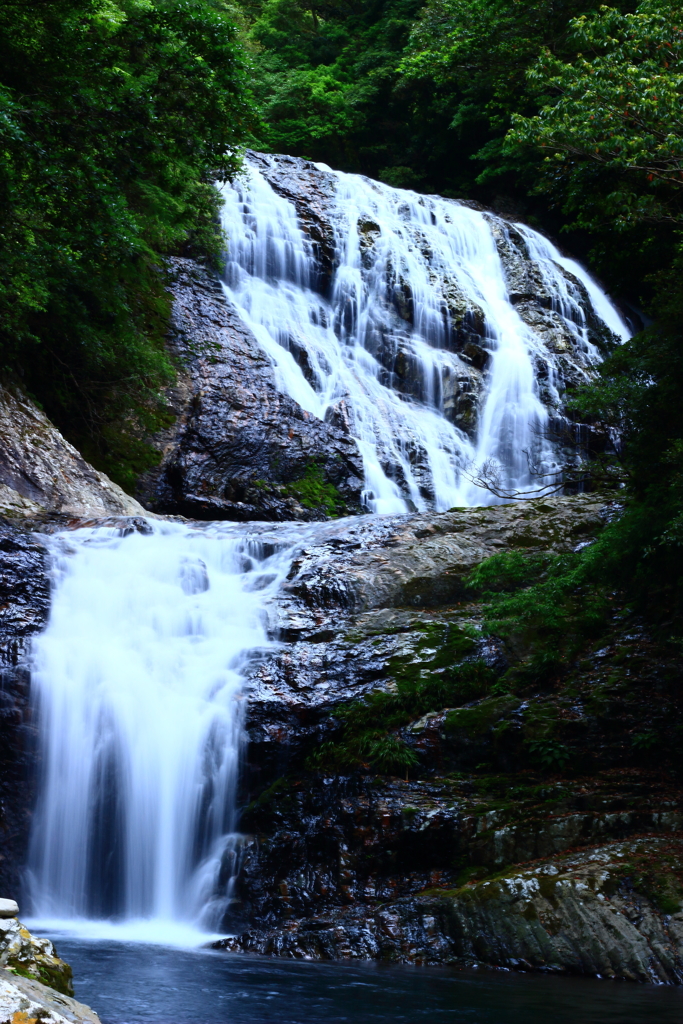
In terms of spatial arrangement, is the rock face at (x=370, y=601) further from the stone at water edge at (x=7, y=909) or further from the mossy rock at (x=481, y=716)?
the stone at water edge at (x=7, y=909)

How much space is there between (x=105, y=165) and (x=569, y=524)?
709 cm

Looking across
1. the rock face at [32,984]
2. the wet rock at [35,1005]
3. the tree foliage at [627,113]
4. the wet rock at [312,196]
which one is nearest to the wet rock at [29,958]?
the rock face at [32,984]

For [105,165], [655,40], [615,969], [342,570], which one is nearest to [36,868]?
[342,570]

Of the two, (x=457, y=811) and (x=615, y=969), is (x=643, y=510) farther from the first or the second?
(x=615, y=969)

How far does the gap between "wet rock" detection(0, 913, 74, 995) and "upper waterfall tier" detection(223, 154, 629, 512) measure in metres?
11.3

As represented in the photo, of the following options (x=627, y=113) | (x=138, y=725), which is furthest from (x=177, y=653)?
(x=627, y=113)

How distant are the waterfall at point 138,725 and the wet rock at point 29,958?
3.69 metres

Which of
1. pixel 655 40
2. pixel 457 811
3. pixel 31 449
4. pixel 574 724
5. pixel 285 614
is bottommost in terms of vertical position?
pixel 457 811

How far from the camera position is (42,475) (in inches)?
460

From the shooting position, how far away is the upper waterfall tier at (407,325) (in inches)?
653

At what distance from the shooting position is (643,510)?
8.32 m

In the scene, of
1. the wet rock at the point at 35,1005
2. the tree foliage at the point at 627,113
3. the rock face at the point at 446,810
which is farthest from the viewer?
the tree foliage at the point at 627,113

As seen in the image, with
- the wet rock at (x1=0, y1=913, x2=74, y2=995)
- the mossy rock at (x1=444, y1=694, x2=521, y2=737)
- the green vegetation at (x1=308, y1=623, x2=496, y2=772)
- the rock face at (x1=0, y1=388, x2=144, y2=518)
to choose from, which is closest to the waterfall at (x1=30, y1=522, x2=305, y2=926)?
the green vegetation at (x1=308, y1=623, x2=496, y2=772)

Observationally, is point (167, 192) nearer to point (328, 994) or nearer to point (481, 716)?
point (481, 716)
